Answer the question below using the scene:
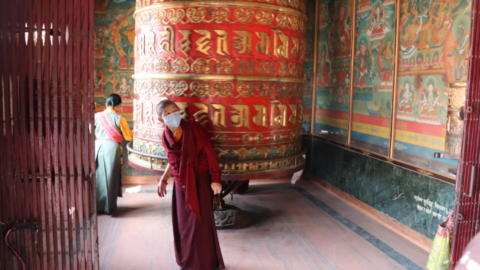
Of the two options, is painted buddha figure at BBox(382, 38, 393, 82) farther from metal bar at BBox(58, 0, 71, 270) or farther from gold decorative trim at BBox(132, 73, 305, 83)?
metal bar at BBox(58, 0, 71, 270)

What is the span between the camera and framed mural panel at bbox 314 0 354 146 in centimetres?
569

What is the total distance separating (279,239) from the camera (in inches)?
166

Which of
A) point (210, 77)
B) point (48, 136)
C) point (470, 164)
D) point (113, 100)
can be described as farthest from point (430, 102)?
point (113, 100)

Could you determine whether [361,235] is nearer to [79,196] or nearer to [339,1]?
[79,196]

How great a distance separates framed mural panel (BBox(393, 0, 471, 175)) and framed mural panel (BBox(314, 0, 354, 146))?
1246 mm

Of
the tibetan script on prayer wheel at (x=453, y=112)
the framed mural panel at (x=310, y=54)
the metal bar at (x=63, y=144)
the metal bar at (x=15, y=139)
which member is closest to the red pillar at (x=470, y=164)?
the tibetan script on prayer wheel at (x=453, y=112)

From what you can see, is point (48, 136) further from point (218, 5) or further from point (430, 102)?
point (430, 102)

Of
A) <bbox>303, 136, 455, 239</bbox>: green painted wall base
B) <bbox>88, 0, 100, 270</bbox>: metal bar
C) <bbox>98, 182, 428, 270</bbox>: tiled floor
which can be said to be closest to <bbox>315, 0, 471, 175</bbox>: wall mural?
<bbox>303, 136, 455, 239</bbox>: green painted wall base

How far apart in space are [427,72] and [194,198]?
276cm

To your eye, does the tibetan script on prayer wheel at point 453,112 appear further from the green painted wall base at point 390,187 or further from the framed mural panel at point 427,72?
the green painted wall base at point 390,187

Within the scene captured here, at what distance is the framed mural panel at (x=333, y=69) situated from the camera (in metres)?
5.69

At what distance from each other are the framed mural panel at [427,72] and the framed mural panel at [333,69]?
125 cm

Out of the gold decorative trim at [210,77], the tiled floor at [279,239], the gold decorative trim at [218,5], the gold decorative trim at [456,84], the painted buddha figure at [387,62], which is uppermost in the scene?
the gold decorative trim at [218,5]

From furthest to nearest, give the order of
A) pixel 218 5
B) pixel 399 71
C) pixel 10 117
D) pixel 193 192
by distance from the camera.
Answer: pixel 399 71
pixel 218 5
pixel 193 192
pixel 10 117
